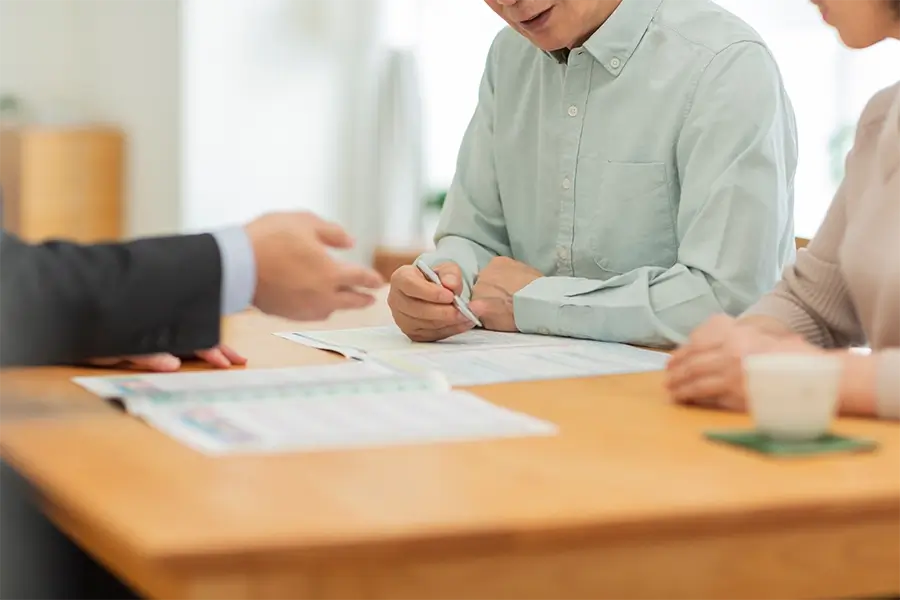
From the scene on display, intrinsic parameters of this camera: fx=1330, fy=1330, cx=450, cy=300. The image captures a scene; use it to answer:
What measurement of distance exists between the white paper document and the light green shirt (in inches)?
22.6

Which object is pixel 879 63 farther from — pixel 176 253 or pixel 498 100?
pixel 176 253

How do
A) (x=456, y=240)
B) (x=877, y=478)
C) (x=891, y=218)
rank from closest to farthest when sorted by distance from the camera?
(x=877, y=478) < (x=891, y=218) < (x=456, y=240)

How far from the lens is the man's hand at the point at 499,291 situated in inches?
71.1

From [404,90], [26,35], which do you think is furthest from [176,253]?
[26,35]

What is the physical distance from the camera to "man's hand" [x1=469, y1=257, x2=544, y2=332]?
1807mm

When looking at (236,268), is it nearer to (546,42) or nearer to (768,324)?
(768,324)

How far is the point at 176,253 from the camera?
47.4 inches

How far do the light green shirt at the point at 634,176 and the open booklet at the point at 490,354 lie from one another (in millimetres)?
77

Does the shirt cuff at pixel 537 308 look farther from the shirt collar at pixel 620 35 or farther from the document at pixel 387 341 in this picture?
the shirt collar at pixel 620 35

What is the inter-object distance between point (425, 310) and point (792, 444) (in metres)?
0.70

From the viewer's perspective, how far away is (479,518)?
825 millimetres

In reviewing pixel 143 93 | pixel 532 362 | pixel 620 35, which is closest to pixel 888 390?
pixel 532 362

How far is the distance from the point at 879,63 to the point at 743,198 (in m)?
1.61

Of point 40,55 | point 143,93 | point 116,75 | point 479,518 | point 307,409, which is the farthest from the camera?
point 40,55
